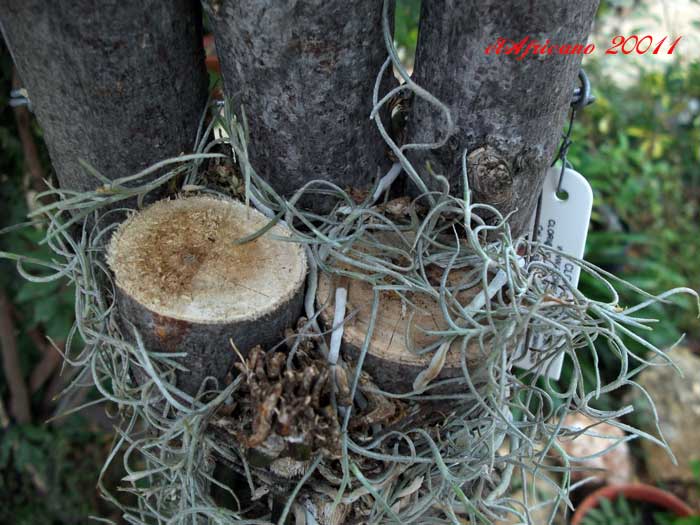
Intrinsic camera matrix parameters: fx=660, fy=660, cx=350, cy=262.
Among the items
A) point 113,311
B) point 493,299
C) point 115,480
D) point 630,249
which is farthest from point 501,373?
point 630,249

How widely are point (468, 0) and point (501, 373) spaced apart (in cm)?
31

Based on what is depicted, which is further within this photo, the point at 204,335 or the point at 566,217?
the point at 566,217

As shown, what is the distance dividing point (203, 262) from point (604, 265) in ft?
5.10

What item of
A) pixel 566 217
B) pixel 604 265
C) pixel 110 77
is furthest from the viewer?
pixel 604 265

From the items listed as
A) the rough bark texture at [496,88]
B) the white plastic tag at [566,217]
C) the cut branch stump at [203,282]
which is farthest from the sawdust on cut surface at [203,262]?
the white plastic tag at [566,217]

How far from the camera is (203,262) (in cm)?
62

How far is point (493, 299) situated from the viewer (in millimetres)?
647

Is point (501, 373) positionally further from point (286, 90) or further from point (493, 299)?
point (286, 90)

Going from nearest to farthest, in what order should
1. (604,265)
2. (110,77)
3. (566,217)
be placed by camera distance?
(110,77) → (566,217) → (604,265)

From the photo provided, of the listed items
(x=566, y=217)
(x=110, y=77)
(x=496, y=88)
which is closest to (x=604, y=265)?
(x=566, y=217)

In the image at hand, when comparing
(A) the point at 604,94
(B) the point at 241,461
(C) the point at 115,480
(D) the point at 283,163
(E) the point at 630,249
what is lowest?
(C) the point at 115,480

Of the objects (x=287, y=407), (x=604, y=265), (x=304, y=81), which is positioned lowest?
(x=604, y=265)

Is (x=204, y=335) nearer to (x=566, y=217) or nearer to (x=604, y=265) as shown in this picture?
(x=566, y=217)

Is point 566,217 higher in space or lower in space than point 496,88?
lower
